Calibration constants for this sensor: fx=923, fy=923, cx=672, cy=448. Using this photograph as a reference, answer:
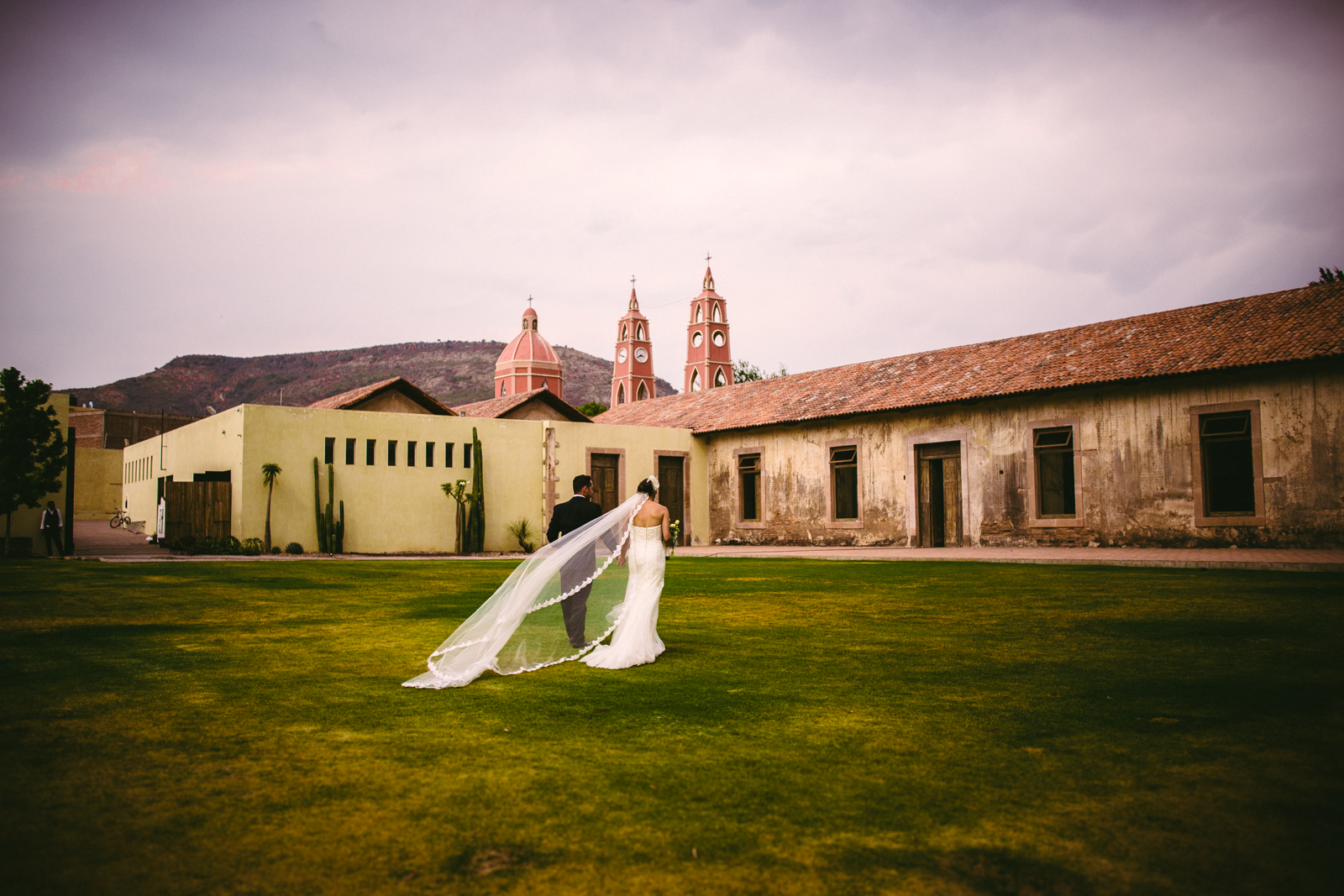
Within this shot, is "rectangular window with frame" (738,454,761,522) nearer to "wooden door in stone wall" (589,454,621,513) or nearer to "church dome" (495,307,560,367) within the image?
"wooden door in stone wall" (589,454,621,513)

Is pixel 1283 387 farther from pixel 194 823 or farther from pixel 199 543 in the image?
pixel 199 543

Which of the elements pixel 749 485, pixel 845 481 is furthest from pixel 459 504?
pixel 845 481

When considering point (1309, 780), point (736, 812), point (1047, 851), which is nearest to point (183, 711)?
point (736, 812)

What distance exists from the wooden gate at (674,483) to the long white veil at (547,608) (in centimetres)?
2122

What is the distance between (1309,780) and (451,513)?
893 inches

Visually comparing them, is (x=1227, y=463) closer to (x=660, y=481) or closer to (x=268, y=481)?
(x=660, y=481)

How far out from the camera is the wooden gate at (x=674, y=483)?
28812mm

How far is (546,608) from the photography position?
695 centimetres

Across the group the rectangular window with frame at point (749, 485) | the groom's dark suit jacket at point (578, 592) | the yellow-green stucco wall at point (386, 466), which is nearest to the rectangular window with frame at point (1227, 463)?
the rectangular window with frame at point (749, 485)

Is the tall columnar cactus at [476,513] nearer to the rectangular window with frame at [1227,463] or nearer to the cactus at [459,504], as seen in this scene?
the cactus at [459,504]

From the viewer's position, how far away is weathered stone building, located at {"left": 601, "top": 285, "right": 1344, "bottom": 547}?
17.1 meters

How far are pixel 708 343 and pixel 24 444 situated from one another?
48.2 metres

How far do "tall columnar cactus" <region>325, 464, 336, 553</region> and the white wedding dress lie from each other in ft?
55.6

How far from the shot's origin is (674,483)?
95.5ft
